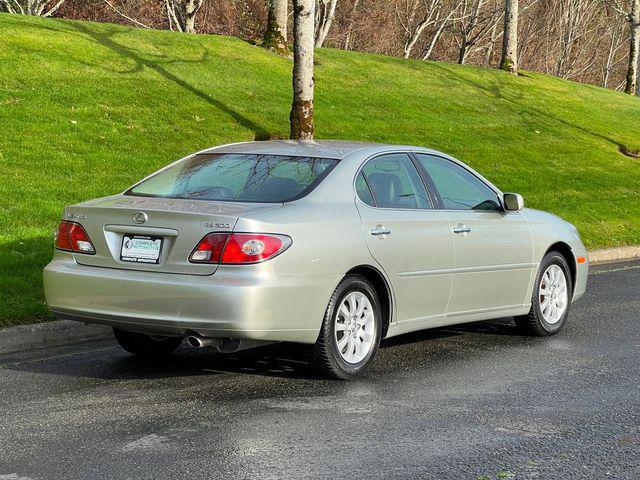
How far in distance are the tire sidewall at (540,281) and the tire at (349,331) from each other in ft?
6.89

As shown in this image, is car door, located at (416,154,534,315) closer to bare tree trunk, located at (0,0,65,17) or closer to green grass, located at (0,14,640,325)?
green grass, located at (0,14,640,325)

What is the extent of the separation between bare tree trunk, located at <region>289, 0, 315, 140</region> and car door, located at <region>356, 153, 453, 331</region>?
10.4 m

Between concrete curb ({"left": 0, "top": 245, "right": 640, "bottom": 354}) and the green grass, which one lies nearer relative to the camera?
concrete curb ({"left": 0, "top": 245, "right": 640, "bottom": 354})

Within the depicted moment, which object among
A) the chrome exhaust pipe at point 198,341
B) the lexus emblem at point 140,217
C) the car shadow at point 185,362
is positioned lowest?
the car shadow at point 185,362

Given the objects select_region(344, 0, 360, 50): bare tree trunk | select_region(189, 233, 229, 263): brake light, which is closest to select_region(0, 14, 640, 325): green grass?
select_region(189, 233, 229, 263): brake light

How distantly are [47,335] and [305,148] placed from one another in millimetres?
2448

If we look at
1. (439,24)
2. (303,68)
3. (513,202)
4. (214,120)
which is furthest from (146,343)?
(439,24)

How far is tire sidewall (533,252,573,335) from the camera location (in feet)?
29.1

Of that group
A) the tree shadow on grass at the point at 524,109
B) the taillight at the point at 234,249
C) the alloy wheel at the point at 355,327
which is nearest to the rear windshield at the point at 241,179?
the taillight at the point at 234,249

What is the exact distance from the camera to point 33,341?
7.99 metres

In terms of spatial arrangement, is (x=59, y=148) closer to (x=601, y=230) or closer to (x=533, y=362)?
(x=601, y=230)

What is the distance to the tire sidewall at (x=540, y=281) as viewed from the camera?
8.86m

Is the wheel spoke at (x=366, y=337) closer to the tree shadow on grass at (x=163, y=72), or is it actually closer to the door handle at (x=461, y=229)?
the door handle at (x=461, y=229)

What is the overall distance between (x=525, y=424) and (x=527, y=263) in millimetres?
2903
